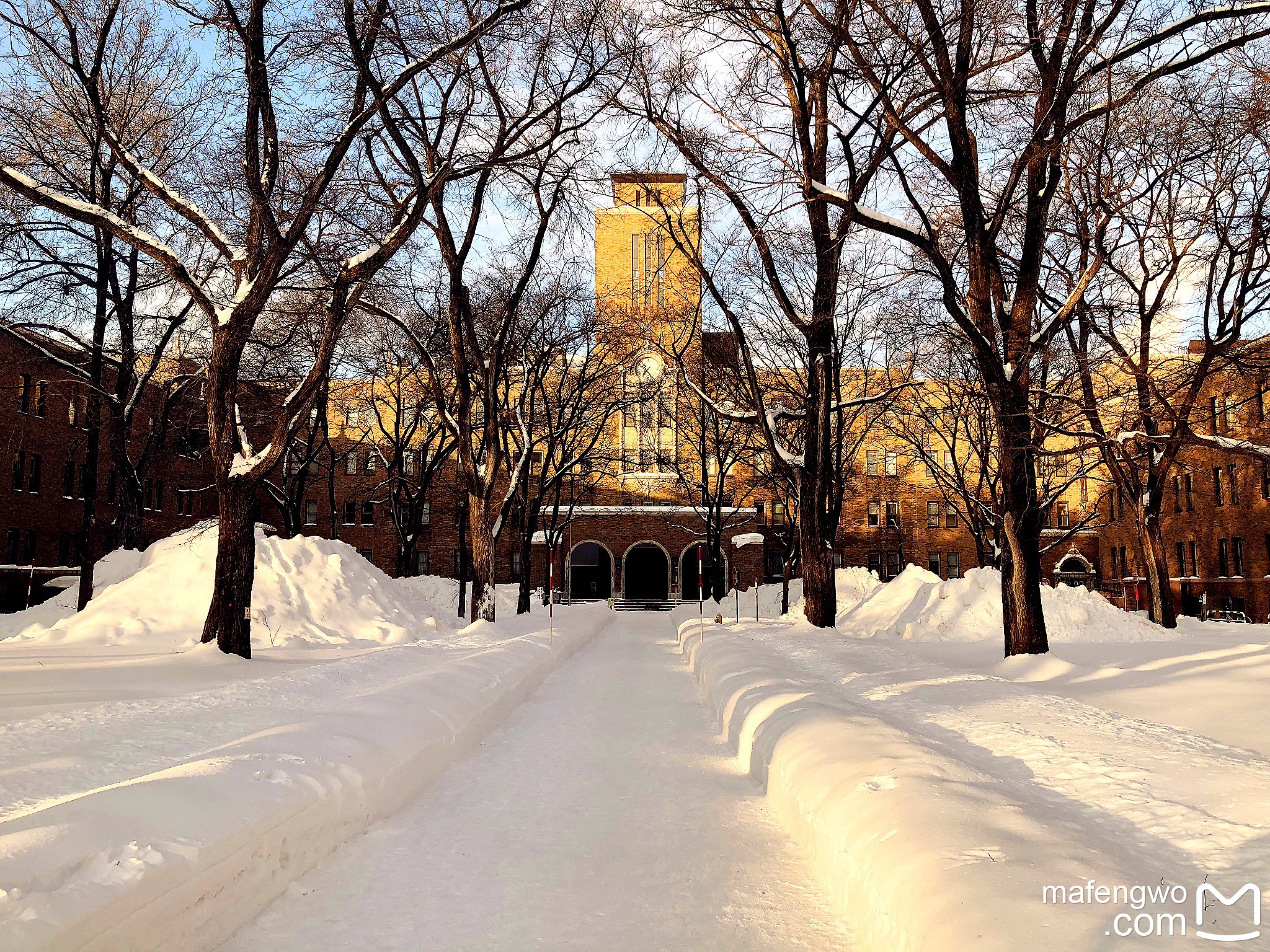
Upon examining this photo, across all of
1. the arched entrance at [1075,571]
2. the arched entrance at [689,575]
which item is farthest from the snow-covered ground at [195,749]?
the arched entrance at [1075,571]

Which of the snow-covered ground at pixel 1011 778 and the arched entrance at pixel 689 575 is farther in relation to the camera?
the arched entrance at pixel 689 575

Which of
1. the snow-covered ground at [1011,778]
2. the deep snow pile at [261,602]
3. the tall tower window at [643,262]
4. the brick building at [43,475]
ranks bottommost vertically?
the snow-covered ground at [1011,778]

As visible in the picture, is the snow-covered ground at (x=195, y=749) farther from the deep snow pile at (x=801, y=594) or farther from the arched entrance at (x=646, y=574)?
the arched entrance at (x=646, y=574)

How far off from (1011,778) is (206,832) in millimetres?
5286

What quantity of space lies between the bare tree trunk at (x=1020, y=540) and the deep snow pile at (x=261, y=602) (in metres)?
12.0

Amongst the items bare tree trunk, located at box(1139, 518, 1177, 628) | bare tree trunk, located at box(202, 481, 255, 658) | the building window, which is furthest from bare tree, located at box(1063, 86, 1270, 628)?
the building window

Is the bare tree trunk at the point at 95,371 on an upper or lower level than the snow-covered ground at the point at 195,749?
upper

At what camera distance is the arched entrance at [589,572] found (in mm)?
66000

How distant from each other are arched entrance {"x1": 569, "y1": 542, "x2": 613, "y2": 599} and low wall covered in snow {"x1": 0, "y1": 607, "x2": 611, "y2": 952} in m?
57.9

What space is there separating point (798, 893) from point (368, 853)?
2.55 meters

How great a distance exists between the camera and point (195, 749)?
7801 millimetres

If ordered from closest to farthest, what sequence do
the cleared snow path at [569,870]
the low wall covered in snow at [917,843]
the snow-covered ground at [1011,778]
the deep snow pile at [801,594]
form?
the low wall covered in snow at [917,843]
the snow-covered ground at [1011,778]
the cleared snow path at [569,870]
the deep snow pile at [801,594]

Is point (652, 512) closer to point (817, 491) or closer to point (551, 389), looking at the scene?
point (551, 389)

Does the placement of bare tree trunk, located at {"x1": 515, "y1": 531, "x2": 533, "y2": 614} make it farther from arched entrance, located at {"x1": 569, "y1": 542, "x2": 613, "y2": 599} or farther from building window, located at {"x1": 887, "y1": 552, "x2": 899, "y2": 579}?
building window, located at {"x1": 887, "y1": 552, "x2": 899, "y2": 579}
